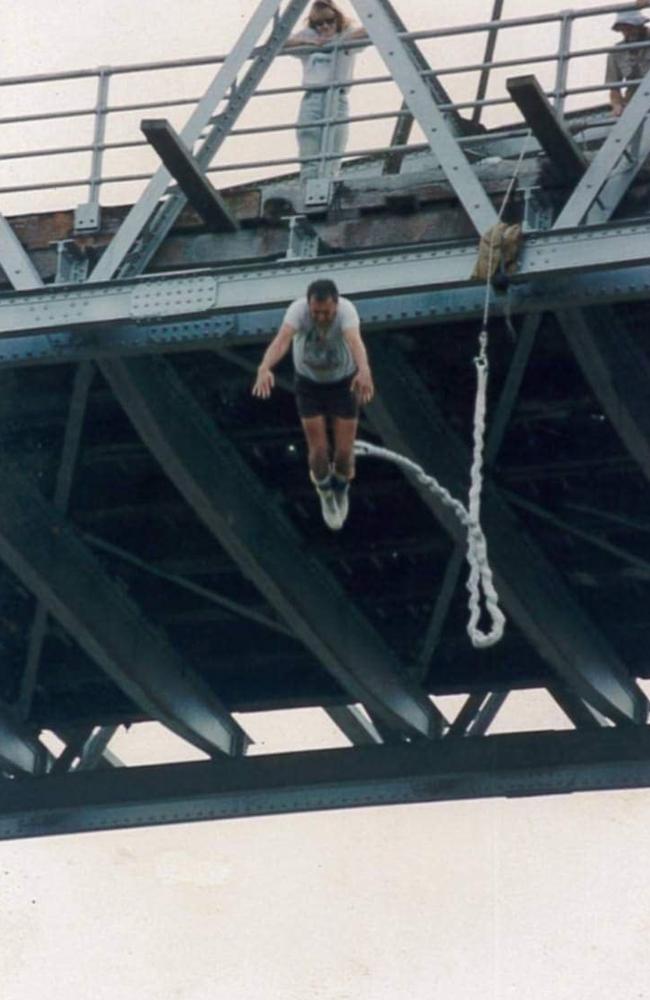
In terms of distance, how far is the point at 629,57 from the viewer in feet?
73.3

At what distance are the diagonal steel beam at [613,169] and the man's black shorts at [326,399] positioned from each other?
2000 mm

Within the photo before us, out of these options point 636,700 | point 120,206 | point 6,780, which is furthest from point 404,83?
point 6,780

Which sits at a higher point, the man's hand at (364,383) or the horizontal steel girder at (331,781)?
the horizontal steel girder at (331,781)

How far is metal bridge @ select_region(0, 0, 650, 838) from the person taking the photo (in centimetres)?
2164

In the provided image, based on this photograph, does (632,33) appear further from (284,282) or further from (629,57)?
(284,282)

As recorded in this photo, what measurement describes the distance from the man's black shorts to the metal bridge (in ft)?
4.46

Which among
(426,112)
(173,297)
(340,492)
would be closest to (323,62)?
(426,112)

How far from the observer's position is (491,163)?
872 inches

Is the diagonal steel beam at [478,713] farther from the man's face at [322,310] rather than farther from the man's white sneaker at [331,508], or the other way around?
the man's face at [322,310]

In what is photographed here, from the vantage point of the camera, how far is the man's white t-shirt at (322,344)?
64.5 feet

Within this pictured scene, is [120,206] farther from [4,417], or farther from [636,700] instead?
[636,700]

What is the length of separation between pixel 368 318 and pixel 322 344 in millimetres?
1830

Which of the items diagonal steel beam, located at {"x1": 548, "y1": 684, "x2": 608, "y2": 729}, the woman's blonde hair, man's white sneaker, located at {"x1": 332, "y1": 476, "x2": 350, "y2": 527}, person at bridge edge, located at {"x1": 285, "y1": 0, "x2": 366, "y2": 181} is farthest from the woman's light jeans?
diagonal steel beam, located at {"x1": 548, "y1": 684, "x2": 608, "y2": 729}

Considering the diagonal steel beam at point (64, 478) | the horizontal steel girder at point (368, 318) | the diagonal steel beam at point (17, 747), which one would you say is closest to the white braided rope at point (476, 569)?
the horizontal steel girder at point (368, 318)
